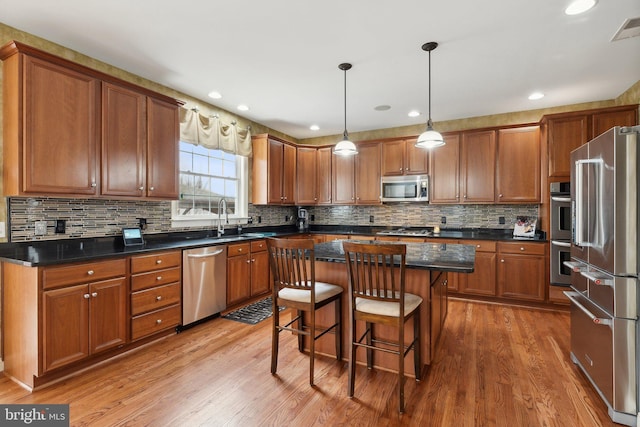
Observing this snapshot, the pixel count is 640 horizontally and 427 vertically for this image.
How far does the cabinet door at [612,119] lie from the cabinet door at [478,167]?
109 centimetres

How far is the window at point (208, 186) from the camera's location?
4.04 meters

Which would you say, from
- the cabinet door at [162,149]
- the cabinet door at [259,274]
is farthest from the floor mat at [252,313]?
the cabinet door at [162,149]

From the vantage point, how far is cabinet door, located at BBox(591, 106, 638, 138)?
12.0ft

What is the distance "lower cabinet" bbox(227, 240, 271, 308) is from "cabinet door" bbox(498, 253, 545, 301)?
319 centimetres

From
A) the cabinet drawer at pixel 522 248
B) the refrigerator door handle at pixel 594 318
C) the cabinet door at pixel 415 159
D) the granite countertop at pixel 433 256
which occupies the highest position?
the cabinet door at pixel 415 159

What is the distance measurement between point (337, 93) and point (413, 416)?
133 inches

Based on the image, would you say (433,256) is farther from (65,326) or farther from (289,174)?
(289,174)

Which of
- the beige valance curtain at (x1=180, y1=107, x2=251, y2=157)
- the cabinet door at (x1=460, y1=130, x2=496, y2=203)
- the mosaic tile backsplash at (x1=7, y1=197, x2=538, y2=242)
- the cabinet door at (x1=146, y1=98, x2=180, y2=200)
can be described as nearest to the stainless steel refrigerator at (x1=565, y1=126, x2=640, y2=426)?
the cabinet door at (x1=460, y1=130, x2=496, y2=203)

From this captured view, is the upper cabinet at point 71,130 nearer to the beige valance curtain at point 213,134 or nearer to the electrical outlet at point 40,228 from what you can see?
the electrical outlet at point 40,228

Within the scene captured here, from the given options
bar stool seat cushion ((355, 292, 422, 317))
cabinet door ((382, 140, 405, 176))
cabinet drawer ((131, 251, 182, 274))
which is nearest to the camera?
bar stool seat cushion ((355, 292, 422, 317))

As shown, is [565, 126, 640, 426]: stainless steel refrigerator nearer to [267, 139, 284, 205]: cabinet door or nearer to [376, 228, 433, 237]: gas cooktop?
[376, 228, 433, 237]: gas cooktop

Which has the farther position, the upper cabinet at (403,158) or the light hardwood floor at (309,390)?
the upper cabinet at (403,158)

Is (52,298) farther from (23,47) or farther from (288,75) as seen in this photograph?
(288,75)

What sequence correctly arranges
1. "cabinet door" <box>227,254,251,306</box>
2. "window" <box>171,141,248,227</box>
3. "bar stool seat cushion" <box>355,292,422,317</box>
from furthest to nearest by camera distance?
"window" <box>171,141,248,227</box> → "cabinet door" <box>227,254,251,306</box> → "bar stool seat cushion" <box>355,292,422,317</box>
